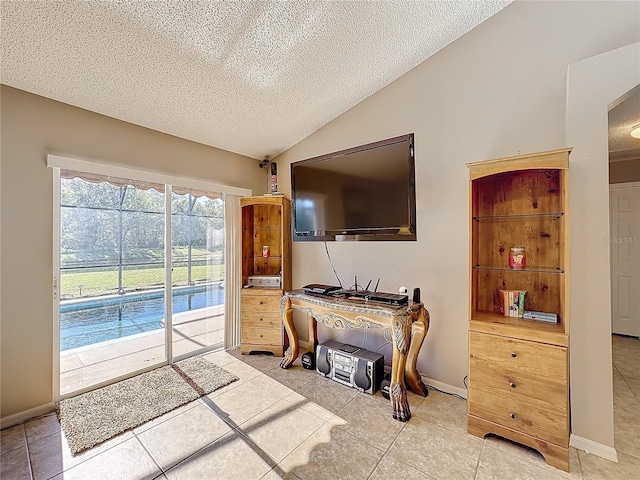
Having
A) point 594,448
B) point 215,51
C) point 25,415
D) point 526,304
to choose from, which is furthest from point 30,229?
point 594,448

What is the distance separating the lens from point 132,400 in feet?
7.73

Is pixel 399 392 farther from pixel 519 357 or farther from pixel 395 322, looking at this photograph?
pixel 519 357

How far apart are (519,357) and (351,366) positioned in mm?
1307

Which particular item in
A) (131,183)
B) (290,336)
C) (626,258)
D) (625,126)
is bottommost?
(290,336)

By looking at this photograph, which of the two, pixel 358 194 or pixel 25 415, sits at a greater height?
pixel 358 194

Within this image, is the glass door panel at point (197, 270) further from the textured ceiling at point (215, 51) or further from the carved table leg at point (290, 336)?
the carved table leg at point (290, 336)

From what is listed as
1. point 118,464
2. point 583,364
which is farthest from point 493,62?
point 118,464

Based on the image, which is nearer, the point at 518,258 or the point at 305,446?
the point at 305,446

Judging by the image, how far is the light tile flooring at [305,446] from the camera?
5.32ft

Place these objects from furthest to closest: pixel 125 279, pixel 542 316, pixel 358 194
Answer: pixel 125 279
pixel 358 194
pixel 542 316

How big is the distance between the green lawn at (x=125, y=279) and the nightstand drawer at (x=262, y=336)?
77 centimetres

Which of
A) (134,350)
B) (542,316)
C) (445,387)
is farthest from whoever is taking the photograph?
(134,350)

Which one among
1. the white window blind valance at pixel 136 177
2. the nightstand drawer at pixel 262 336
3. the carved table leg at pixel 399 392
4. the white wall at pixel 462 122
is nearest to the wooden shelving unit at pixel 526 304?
the white wall at pixel 462 122

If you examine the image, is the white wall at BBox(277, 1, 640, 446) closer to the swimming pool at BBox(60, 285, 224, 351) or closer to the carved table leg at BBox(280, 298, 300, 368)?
the carved table leg at BBox(280, 298, 300, 368)
